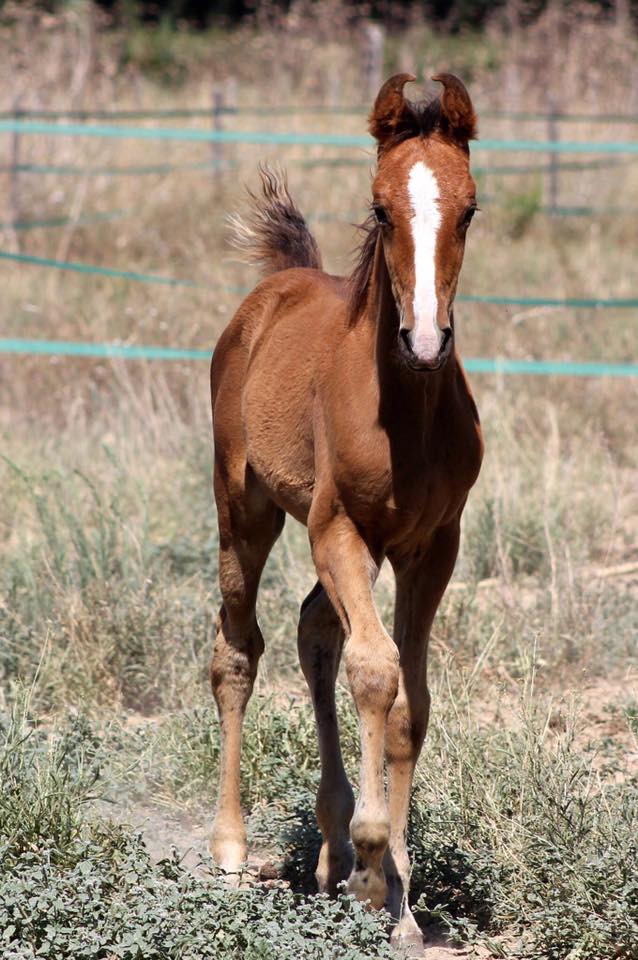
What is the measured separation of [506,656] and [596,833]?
1.87 meters

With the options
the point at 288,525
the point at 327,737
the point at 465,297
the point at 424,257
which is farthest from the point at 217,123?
the point at 424,257

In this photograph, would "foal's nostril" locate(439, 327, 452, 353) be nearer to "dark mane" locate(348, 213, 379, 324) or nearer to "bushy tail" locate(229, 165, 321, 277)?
"dark mane" locate(348, 213, 379, 324)

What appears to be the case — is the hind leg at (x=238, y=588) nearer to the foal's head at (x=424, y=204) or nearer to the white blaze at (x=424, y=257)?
the foal's head at (x=424, y=204)

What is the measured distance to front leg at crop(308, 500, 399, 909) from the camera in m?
3.47

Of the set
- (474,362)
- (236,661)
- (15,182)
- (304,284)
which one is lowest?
(236,661)

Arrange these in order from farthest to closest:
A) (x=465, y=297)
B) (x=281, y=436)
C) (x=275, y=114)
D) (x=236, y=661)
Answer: (x=275, y=114) → (x=465, y=297) → (x=236, y=661) → (x=281, y=436)

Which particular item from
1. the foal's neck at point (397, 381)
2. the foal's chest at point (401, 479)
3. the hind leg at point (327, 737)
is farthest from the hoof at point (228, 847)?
the foal's neck at point (397, 381)

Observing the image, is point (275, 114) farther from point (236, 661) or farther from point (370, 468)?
point (370, 468)

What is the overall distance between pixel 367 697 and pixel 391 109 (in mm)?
1506

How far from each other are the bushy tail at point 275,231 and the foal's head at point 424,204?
1.42 metres

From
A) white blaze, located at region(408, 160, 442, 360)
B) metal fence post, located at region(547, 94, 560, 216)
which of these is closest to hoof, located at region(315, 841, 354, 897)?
white blaze, located at region(408, 160, 442, 360)

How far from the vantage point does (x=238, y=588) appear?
4633 mm

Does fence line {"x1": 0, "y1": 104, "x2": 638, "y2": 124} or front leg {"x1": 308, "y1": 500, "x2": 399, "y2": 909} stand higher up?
fence line {"x1": 0, "y1": 104, "x2": 638, "y2": 124}

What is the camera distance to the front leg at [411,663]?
152 inches
